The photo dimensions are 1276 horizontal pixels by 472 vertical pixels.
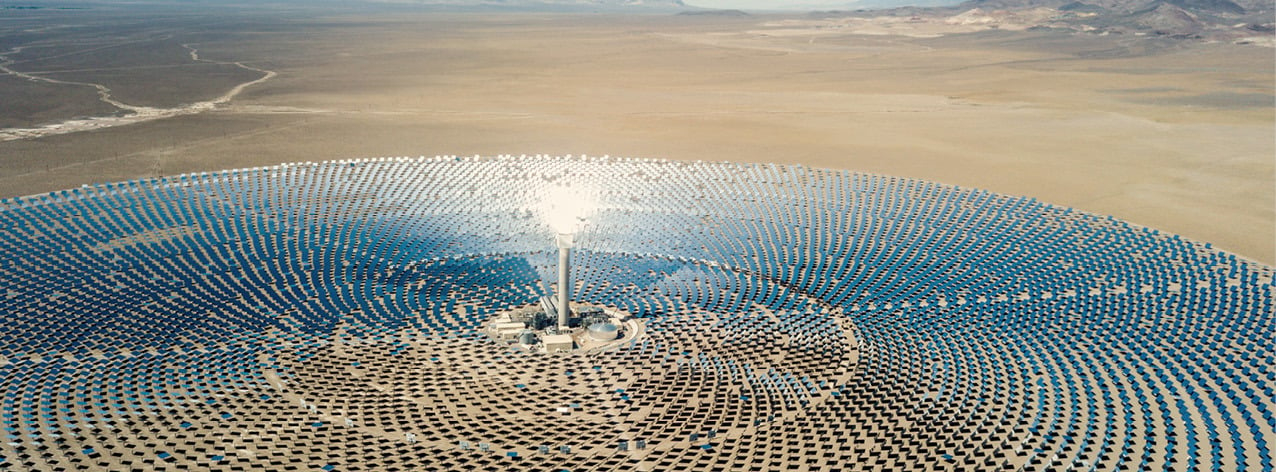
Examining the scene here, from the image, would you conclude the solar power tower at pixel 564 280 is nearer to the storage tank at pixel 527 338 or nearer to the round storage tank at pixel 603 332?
the round storage tank at pixel 603 332

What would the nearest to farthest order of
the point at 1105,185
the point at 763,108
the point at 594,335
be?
the point at 594,335
the point at 1105,185
the point at 763,108

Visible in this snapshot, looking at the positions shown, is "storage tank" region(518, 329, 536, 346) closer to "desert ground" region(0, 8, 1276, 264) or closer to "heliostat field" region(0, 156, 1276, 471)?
"heliostat field" region(0, 156, 1276, 471)

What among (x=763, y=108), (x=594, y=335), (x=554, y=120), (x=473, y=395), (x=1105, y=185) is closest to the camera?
(x=473, y=395)

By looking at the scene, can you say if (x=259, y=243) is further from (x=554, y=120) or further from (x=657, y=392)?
(x=554, y=120)

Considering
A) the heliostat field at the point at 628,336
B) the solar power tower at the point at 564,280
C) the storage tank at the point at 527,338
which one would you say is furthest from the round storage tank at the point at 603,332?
the storage tank at the point at 527,338

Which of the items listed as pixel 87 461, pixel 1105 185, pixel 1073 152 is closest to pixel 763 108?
pixel 1073 152

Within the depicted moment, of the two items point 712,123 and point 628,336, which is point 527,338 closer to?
point 628,336
